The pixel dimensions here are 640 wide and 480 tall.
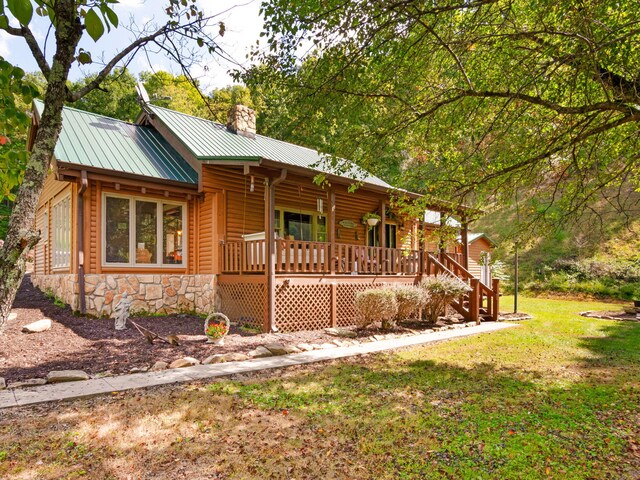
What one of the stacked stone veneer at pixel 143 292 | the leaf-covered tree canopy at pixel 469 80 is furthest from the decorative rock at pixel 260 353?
the stacked stone veneer at pixel 143 292

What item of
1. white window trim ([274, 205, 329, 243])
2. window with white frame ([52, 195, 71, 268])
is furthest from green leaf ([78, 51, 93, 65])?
white window trim ([274, 205, 329, 243])

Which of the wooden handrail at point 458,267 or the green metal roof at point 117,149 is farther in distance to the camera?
the wooden handrail at point 458,267

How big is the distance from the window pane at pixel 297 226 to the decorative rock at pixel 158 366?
655cm

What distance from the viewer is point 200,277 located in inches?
408

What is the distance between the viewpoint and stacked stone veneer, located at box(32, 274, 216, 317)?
29.6 ft

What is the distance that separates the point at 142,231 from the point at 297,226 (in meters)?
4.38

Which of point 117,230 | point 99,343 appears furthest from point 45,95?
point 117,230

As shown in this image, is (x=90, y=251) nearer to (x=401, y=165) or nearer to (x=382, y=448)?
(x=382, y=448)

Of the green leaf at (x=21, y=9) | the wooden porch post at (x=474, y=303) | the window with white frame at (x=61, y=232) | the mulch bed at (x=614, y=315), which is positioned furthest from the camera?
the mulch bed at (x=614, y=315)

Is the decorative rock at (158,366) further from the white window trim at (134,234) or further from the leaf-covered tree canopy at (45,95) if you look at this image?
the white window trim at (134,234)

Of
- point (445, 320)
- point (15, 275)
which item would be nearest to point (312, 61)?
point (15, 275)

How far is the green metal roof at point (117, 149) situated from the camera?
29.5ft

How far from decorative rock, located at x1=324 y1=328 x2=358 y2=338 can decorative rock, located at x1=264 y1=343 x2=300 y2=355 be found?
177cm

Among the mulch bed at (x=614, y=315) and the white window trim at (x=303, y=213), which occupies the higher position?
the white window trim at (x=303, y=213)
